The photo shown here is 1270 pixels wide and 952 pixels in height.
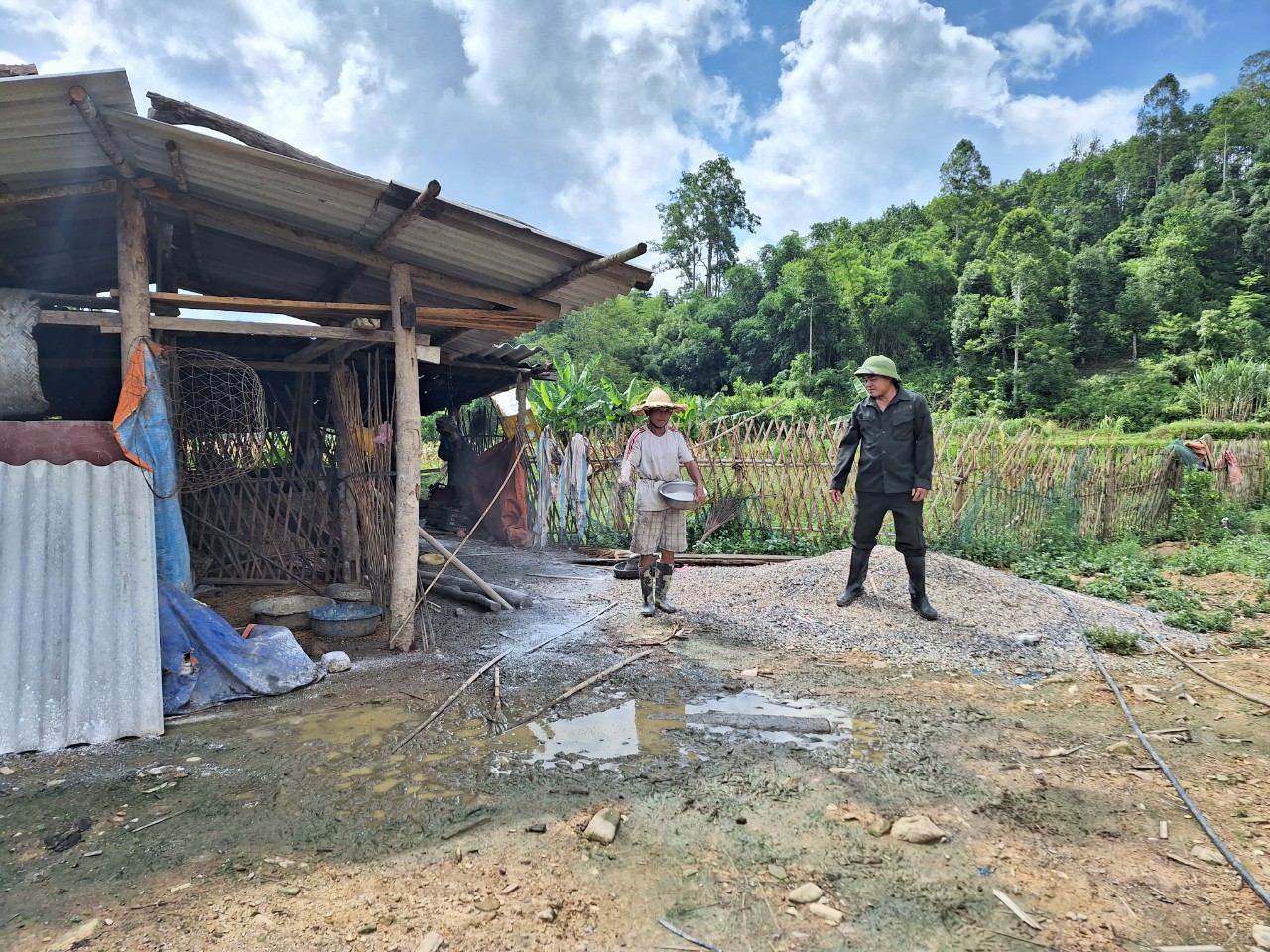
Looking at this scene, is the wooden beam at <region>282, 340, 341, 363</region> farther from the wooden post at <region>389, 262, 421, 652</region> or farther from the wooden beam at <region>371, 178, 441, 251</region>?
the wooden beam at <region>371, 178, 441, 251</region>

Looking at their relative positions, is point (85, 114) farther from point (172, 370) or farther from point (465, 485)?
point (465, 485)

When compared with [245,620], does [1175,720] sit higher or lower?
lower

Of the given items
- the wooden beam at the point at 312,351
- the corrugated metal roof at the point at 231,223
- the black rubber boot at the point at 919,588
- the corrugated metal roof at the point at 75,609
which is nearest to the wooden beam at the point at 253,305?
the corrugated metal roof at the point at 231,223

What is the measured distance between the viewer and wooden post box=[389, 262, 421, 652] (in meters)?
4.43

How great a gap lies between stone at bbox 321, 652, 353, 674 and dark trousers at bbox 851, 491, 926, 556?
3526 mm

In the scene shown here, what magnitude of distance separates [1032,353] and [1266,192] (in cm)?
1809

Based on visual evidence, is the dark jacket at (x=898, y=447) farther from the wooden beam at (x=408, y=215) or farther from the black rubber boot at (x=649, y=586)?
the wooden beam at (x=408, y=215)

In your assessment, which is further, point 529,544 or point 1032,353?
point 1032,353

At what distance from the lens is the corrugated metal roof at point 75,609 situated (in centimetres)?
286

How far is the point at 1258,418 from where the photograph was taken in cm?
2053

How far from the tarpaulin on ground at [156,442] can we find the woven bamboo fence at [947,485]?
4.10 m

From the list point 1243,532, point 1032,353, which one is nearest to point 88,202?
point 1243,532

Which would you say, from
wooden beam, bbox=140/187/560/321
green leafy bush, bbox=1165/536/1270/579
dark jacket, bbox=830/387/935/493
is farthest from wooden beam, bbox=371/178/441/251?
green leafy bush, bbox=1165/536/1270/579

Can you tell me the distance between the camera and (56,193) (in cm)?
372
